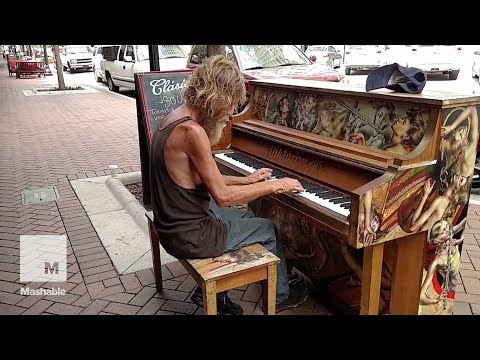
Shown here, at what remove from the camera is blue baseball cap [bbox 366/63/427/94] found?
7.60 feet

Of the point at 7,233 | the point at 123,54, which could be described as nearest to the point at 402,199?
the point at 7,233

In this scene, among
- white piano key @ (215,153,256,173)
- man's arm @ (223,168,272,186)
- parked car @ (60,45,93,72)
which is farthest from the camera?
parked car @ (60,45,93,72)

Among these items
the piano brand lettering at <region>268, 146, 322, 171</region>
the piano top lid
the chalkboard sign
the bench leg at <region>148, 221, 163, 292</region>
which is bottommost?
the bench leg at <region>148, 221, 163, 292</region>

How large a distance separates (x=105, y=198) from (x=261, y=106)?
8.34 ft

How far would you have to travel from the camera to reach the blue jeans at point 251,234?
8.20ft

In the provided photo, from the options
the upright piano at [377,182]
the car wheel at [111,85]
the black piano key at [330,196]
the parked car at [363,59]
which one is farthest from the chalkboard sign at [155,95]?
the car wheel at [111,85]

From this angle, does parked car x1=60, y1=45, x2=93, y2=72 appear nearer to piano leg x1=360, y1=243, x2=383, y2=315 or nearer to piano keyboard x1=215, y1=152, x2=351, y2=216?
piano keyboard x1=215, y1=152, x2=351, y2=216

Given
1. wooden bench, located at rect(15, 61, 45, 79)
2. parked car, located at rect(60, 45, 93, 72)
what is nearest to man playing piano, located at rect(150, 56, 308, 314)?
wooden bench, located at rect(15, 61, 45, 79)

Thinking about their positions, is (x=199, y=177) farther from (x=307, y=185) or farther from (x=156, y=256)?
(x=156, y=256)

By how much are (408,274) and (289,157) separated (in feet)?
3.20

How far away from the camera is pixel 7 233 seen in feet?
13.9

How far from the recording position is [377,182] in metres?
2.02

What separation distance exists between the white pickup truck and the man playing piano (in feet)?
28.0

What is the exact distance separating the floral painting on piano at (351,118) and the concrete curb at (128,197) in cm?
159
